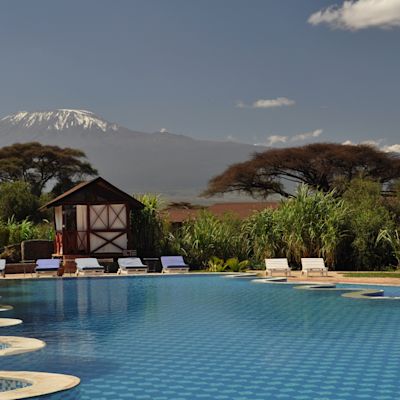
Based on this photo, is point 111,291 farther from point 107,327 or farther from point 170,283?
point 107,327

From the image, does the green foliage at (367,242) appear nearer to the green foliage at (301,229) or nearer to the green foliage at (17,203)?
the green foliage at (301,229)

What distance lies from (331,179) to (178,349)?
4153 cm

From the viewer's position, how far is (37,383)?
8594 millimetres

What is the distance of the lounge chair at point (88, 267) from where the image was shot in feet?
83.0

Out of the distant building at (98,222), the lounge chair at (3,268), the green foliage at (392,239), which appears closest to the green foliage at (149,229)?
the distant building at (98,222)

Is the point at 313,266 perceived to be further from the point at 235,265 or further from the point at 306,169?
the point at 306,169

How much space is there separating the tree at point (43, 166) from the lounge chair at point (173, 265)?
136 feet

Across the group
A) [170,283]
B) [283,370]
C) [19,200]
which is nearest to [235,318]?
[283,370]

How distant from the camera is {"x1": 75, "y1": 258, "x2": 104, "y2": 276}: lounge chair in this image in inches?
996

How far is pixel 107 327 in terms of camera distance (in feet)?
44.6

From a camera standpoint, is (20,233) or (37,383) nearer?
(37,383)

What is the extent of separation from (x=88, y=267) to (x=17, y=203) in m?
23.3

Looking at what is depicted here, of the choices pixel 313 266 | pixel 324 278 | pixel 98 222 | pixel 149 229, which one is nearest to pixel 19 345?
pixel 324 278

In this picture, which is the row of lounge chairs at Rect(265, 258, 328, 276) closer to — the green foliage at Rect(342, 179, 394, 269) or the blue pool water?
the blue pool water
